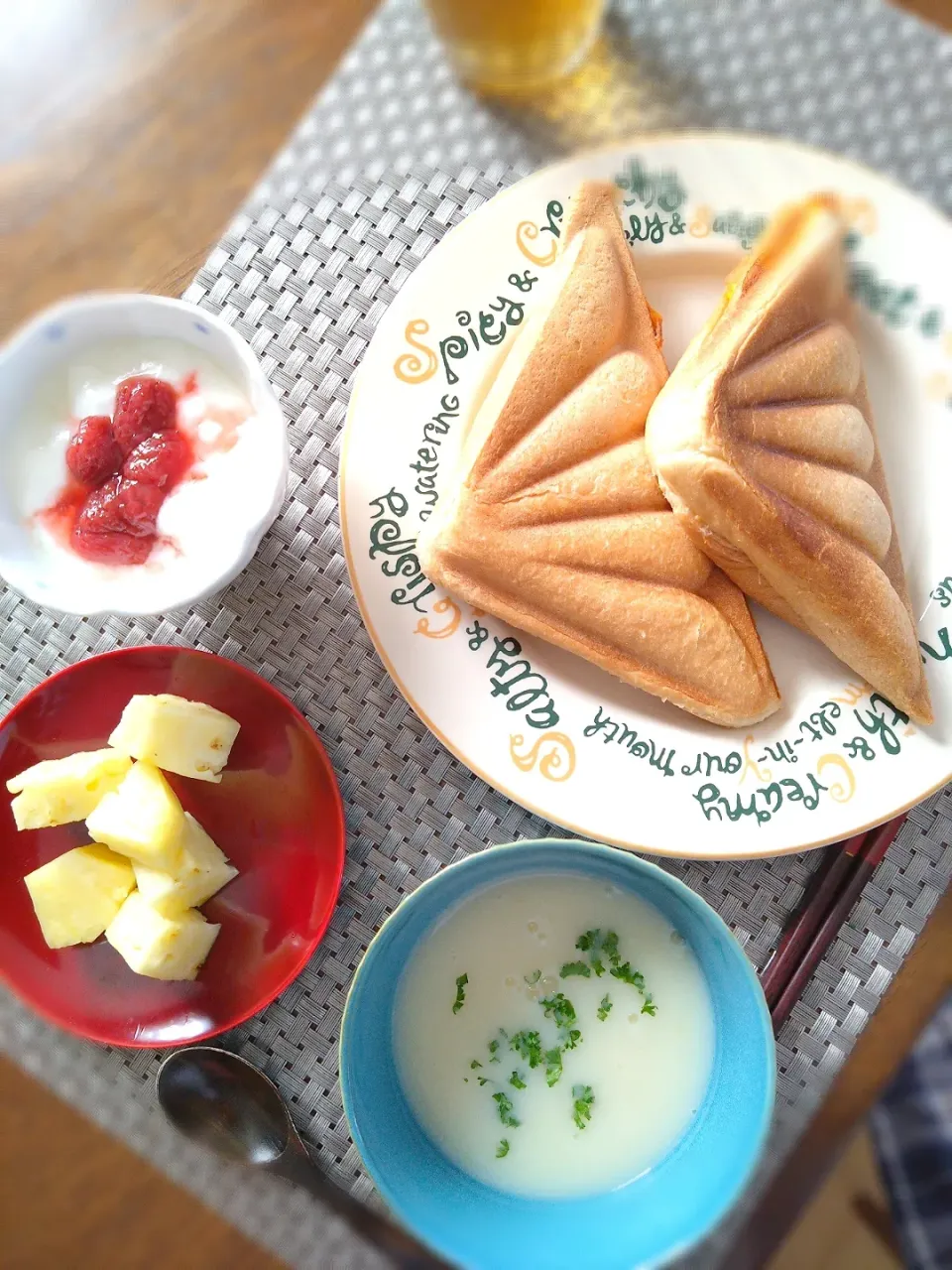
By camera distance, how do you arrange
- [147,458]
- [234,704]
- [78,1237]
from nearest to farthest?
1. [147,458]
2. [234,704]
3. [78,1237]

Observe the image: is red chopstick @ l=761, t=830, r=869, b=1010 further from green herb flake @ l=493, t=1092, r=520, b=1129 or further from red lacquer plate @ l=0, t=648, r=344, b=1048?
red lacquer plate @ l=0, t=648, r=344, b=1048

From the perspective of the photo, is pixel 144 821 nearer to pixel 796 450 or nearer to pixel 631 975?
pixel 631 975

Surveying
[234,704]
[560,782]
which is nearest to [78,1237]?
[234,704]

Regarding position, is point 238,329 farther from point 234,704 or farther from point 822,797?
point 822,797

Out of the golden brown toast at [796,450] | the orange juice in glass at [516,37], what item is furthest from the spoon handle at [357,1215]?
the orange juice in glass at [516,37]

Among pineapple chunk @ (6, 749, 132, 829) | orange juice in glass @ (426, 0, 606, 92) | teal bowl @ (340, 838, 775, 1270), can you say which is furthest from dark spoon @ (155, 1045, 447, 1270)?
orange juice in glass @ (426, 0, 606, 92)

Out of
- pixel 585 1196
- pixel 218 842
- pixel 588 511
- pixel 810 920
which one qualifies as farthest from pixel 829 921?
pixel 218 842

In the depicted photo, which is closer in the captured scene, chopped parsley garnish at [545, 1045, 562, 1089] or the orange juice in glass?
the orange juice in glass
